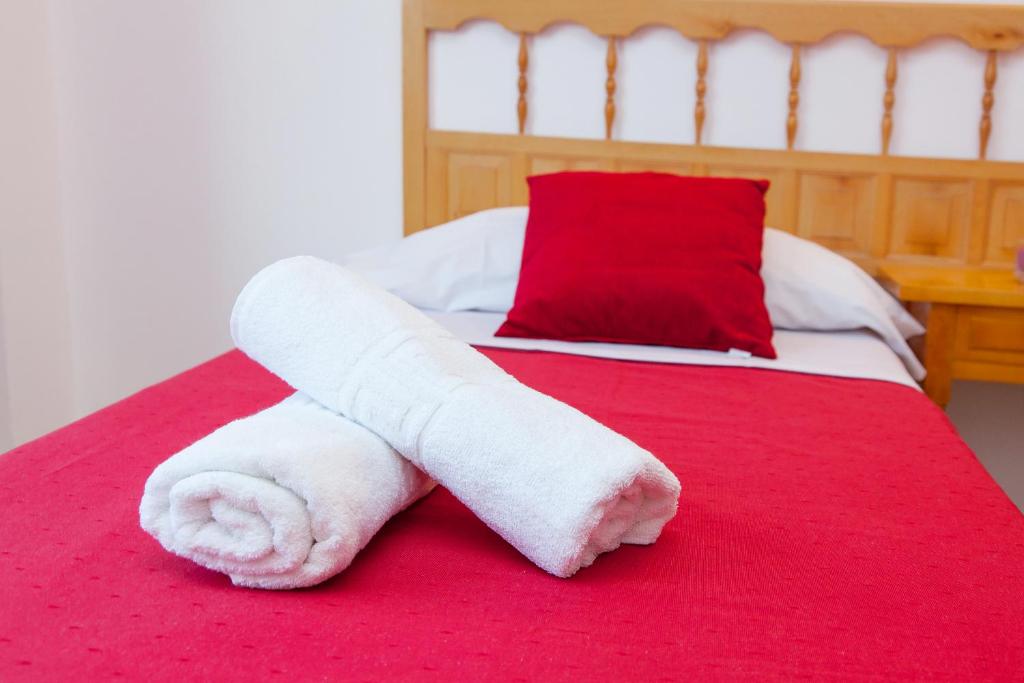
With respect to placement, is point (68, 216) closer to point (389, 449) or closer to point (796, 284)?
point (796, 284)

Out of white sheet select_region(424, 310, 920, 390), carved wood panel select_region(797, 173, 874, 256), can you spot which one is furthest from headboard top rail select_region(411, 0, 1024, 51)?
Answer: white sheet select_region(424, 310, 920, 390)

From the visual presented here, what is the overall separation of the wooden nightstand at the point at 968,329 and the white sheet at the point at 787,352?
13 cm

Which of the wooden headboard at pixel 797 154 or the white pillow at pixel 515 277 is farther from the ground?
the wooden headboard at pixel 797 154

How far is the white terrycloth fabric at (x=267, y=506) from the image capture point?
83 cm

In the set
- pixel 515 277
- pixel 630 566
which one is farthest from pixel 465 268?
pixel 630 566

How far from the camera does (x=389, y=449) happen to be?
0.97 metres

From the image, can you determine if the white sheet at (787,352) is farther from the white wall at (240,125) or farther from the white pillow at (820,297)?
the white wall at (240,125)

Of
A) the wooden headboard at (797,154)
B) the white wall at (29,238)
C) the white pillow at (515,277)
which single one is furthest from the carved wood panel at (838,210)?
the white wall at (29,238)

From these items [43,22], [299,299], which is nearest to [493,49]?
[43,22]

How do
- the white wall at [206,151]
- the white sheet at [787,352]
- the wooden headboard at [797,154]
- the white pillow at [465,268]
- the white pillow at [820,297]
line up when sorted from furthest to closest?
1. the white wall at [206,151]
2. the wooden headboard at [797,154]
3. the white pillow at [465,268]
4. the white pillow at [820,297]
5. the white sheet at [787,352]

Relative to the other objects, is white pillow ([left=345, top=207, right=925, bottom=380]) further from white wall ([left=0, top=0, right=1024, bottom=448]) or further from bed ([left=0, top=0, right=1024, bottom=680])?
white wall ([left=0, top=0, right=1024, bottom=448])

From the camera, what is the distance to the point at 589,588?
864mm

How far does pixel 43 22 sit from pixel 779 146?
5.49ft

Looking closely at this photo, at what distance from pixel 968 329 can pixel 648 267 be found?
622 millimetres
